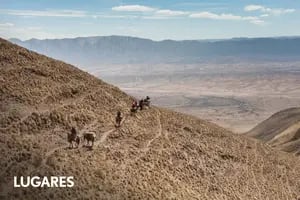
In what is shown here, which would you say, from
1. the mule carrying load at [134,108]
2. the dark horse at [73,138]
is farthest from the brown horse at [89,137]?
the mule carrying load at [134,108]

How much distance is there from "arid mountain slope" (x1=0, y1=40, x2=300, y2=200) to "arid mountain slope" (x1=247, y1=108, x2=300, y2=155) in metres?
34.2

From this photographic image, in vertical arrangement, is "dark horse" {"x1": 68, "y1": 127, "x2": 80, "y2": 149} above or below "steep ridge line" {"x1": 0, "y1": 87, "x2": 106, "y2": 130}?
below

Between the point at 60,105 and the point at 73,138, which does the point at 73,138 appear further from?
the point at 60,105

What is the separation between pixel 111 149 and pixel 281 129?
74.8 meters

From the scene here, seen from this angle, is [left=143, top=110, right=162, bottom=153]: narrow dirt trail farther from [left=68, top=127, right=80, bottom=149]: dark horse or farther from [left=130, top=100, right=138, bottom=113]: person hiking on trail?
[left=68, top=127, right=80, bottom=149]: dark horse

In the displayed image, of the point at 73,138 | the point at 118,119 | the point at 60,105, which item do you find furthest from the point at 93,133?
the point at 60,105

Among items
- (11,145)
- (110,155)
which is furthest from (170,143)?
(11,145)

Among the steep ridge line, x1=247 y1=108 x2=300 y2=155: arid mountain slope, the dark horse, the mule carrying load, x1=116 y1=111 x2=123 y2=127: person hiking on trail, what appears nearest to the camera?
the dark horse

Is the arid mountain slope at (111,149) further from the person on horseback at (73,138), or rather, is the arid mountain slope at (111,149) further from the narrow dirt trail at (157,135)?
the person on horseback at (73,138)

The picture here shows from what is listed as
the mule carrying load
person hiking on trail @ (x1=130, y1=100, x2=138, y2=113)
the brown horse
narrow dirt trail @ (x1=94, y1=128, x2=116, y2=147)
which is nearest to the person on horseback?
the brown horse

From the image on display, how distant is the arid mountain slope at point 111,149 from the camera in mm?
29750

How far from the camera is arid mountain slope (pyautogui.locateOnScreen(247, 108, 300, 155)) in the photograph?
84681 millimetres

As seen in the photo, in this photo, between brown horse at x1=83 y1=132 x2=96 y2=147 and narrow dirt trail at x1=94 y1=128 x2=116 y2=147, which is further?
narrow dirt trail at x1=94 y1=128 x2=116 y2=147

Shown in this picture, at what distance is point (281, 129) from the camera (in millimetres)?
102375
